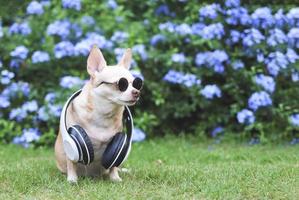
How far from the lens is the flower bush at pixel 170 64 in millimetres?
6719

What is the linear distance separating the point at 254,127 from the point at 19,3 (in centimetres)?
319

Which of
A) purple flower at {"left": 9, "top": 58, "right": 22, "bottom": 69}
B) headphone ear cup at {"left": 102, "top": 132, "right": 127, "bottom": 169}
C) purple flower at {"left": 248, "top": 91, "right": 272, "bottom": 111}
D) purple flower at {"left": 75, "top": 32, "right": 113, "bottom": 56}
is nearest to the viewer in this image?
headphone ear cup at {"left": 102, "top": 132, "right": 127, "bottom": 169}

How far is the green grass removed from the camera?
4.07 meters

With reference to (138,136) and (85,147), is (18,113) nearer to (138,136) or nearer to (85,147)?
(138,136)

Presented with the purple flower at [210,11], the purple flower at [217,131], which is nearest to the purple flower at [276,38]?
the purple flower at [210,11]

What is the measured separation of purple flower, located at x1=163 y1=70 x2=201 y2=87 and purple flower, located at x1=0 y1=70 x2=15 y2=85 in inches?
63.2

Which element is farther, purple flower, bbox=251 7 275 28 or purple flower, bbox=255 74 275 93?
purple flower, bbox=251 7 275 28

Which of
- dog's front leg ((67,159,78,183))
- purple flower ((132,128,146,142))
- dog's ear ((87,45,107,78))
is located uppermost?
dog's ear ((87,45,107,78))

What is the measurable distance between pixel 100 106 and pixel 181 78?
251 centimetres

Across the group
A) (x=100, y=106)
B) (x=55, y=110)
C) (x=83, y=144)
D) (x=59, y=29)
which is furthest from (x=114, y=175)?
(x=59, y=29)

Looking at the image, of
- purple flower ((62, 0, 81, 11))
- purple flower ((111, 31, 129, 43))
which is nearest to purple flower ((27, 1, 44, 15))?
purple flower ((62, 0, 81, 11))

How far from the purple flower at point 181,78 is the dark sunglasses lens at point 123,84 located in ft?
8.37

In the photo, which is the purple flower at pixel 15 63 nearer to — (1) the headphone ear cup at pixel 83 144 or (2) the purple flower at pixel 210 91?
(2) the purple flower at pixel 210 91

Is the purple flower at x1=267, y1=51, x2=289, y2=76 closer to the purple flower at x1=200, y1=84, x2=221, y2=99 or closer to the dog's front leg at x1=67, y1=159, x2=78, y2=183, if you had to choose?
the purple flower at x1=200, y1=84, x2=221, y2=99
